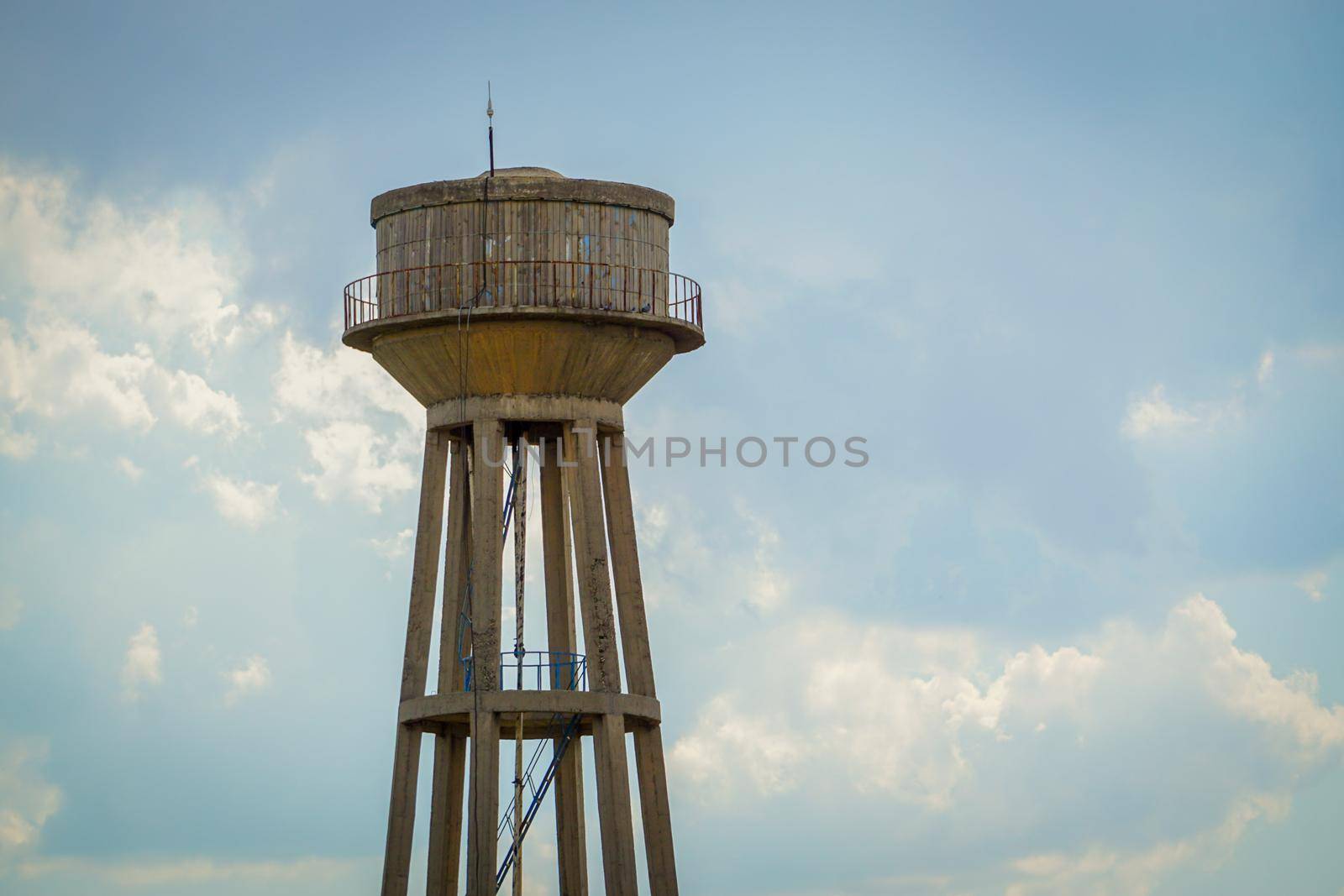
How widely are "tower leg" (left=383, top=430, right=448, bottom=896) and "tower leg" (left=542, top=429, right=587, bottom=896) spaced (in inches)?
87.9

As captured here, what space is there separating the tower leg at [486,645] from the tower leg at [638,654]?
2.43 metres

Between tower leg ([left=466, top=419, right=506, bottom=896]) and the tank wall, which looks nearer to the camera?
tower leg ([left=466, top=419, right=506, bottom=896])

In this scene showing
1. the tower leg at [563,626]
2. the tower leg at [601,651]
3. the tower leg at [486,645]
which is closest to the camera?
the tower leg at [486,645]

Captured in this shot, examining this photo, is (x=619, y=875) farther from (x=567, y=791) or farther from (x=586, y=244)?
(x=586, y=244)

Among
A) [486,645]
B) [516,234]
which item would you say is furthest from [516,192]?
[486,645]

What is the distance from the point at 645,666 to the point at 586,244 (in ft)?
25.9

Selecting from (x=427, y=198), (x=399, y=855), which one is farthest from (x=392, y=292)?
(x=399, y=855)

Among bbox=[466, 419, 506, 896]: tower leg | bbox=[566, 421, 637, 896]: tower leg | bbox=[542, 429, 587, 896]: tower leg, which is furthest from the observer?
bbox=[542, 429, 587, 896]: tower leg

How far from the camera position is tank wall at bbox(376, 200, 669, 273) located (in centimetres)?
6000

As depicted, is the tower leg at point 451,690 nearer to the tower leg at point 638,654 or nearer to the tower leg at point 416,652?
the tower leg at point 416,652

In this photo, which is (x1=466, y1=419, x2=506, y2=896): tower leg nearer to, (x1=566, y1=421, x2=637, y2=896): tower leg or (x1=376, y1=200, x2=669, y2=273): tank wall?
(x1=566, y1=421, x2=637, y2=896): tower leg

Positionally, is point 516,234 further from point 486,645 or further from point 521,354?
point 486,645

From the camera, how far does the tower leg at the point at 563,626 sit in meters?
62.2

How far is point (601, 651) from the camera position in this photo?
60.2m
